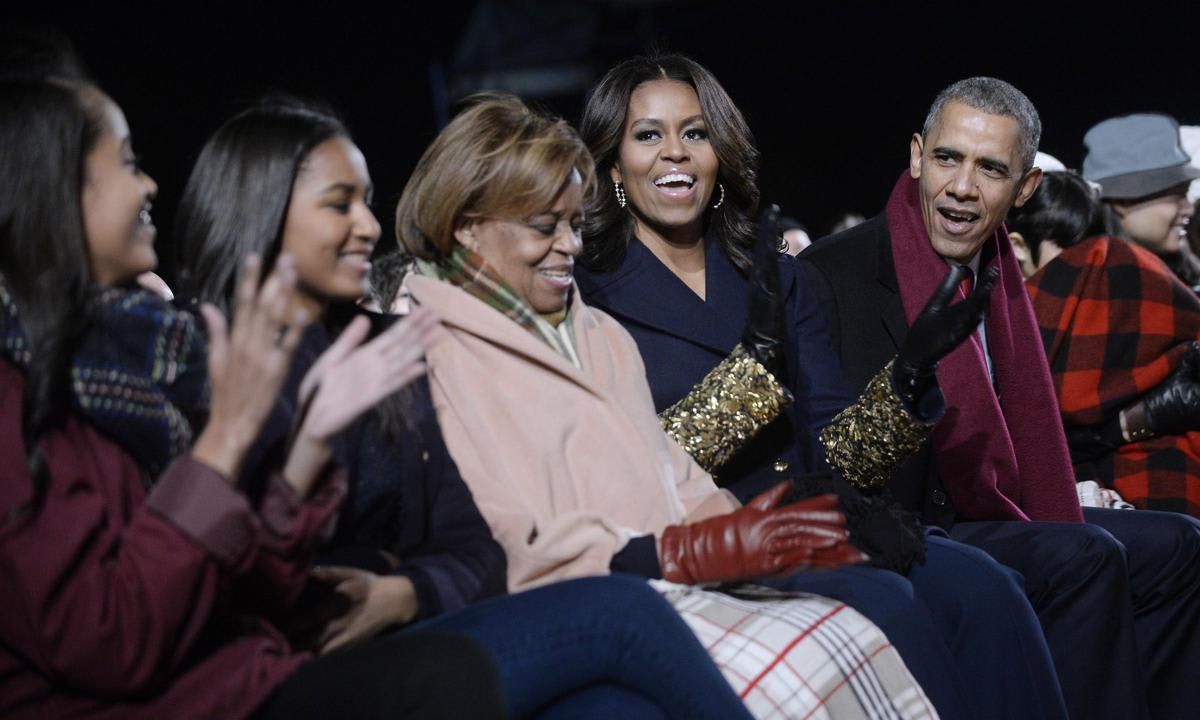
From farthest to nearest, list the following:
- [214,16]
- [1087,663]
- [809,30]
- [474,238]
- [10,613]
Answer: [809,30] < [214,16] < [1087,663] < [474,238] < [10,613]

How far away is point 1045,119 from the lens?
221 inches

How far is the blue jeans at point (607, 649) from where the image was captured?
5.27 ft

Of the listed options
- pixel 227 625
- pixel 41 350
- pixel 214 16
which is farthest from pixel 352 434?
pixel 214 16

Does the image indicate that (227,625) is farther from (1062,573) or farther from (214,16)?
(214,16)

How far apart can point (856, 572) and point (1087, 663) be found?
66 cm

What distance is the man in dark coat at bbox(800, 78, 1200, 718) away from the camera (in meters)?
2.71

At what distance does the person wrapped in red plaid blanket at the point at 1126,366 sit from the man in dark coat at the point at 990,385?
0.70 ft

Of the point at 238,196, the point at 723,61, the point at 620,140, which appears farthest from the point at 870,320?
the point at 723,61

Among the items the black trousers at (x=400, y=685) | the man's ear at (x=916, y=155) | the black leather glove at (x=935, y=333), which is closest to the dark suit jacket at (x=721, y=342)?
the black leather glove at (x=935, y=333)

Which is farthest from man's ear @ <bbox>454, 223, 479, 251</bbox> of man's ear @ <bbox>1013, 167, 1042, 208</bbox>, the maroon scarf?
man's ear @ <bbox>1013, 167, 1042, 208</bbox>

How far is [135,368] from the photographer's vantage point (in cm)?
148

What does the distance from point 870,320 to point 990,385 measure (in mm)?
278

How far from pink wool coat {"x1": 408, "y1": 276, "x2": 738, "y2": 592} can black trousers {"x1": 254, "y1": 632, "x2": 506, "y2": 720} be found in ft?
1.53

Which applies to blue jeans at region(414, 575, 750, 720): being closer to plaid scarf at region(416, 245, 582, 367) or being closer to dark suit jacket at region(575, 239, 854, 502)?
plaid scarf at region(416, 245, 582, 367)
